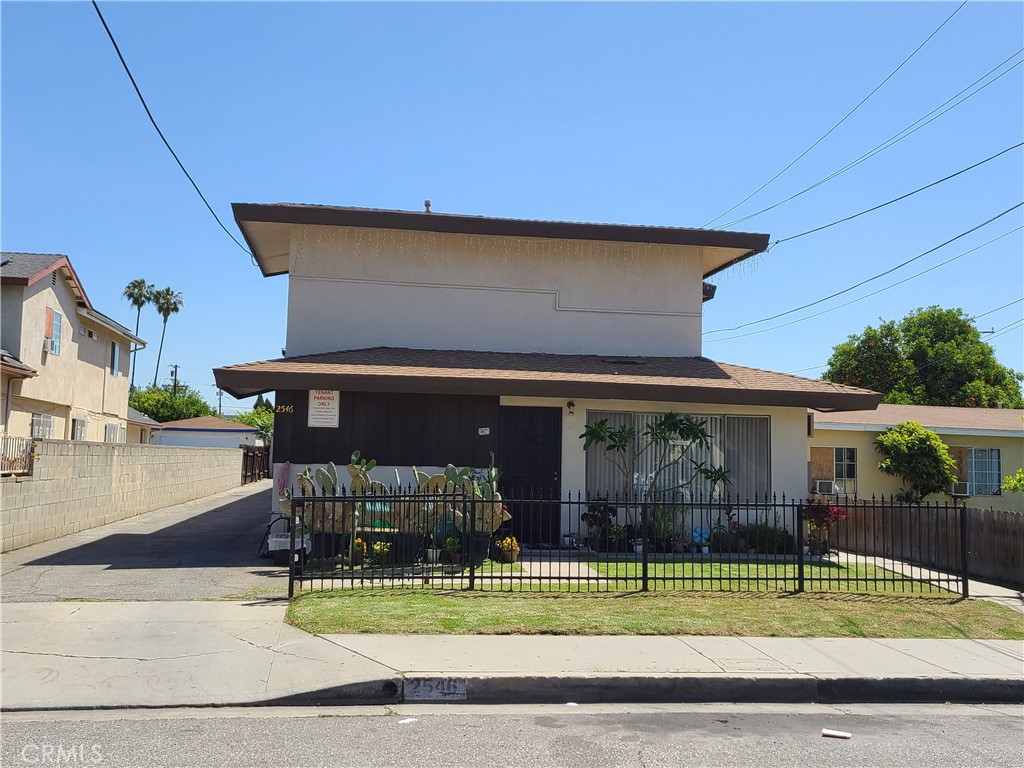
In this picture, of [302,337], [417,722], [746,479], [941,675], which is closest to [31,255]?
[302,337]

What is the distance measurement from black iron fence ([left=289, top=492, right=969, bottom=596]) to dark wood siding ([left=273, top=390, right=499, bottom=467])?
61.1 inches

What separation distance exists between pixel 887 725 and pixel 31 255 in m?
25.1

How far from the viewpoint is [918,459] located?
20750 millimetres

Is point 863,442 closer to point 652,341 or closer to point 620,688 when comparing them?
point 652,341

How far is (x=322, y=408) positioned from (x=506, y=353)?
412 cm

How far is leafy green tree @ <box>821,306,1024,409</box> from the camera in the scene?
3834 centimetres

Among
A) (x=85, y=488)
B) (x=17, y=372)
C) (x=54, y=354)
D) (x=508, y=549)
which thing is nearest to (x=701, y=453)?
(x=508, y=549)

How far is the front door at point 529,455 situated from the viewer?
50.1ft

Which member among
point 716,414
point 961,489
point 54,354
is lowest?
point 961,489

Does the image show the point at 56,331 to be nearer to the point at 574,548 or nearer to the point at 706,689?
the point at 574,548

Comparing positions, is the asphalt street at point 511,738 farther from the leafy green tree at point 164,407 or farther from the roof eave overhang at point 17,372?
the leafy green tree at point 164,407

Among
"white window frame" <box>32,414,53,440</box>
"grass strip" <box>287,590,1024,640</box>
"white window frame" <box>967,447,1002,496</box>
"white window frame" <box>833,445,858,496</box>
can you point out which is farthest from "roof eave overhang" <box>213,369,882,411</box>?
"white window frame" <box>32,414,53,440</box>

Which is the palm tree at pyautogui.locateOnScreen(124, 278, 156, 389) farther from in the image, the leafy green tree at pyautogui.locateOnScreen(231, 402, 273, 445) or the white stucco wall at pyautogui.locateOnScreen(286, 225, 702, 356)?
the white stucco wall at pyautogui.locateOnScreen(286, 225, 702, 356)

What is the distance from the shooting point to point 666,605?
1005cm
